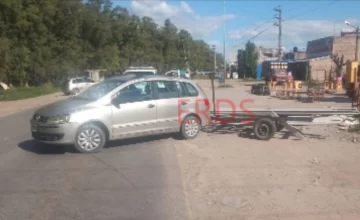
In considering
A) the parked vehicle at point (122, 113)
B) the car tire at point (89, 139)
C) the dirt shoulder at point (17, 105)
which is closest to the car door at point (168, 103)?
the parked vehicle at point (122, 113)

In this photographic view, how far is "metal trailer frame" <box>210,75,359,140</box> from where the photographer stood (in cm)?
1109

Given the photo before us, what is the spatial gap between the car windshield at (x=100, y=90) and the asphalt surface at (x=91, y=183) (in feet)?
4.02

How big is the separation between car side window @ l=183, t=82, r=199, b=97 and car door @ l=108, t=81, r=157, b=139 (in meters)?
1.16

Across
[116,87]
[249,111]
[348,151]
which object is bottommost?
[348,151]

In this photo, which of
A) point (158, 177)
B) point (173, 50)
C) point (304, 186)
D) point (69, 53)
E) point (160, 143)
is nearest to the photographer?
point (304, 186)

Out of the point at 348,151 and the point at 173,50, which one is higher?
the point at 173,50

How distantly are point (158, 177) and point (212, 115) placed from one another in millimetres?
5266

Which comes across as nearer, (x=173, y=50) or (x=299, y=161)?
(x=299, y=161)

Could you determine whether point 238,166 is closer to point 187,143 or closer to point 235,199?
point 235,199

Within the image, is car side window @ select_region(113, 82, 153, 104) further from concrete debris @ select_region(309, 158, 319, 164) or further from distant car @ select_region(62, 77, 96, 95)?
distant car @ select_region(62, 77, 96, 95)

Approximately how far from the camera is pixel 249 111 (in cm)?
1175

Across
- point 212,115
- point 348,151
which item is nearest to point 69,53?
point 212,115

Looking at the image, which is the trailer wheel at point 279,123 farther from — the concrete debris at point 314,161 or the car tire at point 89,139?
the car tire at point 89,139

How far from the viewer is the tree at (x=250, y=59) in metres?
78.9
